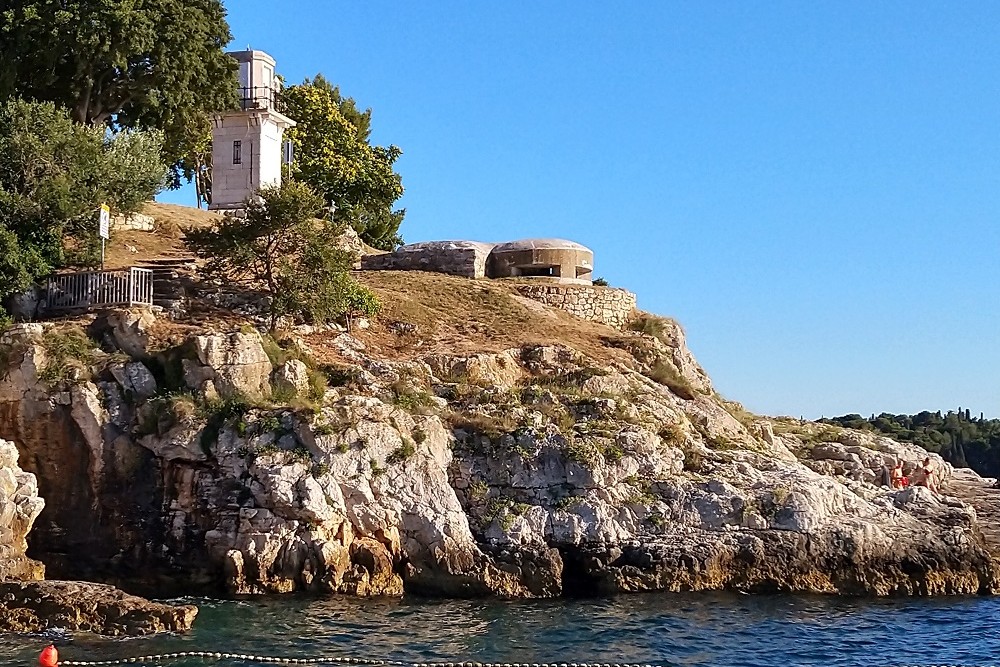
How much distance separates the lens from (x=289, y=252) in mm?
30453

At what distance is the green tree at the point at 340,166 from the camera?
4884 centimetres

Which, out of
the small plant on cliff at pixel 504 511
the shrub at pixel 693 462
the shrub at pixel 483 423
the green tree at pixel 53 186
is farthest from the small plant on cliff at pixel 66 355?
the shrub at pixel 693 462

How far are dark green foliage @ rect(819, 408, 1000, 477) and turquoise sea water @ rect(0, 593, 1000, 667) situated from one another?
55.8m

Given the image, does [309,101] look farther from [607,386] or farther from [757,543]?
[757,543]

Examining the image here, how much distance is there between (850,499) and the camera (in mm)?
25719

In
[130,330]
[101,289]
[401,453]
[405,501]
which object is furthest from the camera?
[101,289]

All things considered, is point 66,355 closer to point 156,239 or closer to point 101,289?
point 101,289

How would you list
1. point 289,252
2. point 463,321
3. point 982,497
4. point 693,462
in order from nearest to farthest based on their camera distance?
1. point 693,462
2. point 289,252
3. point 463,321
4. point 982,497

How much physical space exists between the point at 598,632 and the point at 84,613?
864cm

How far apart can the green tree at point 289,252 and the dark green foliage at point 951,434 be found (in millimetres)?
53379

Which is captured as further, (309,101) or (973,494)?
(309,101)

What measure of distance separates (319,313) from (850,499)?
13.8 m

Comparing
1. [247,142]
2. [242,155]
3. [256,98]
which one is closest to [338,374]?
[242,155]

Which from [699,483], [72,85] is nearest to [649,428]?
[699,483]
